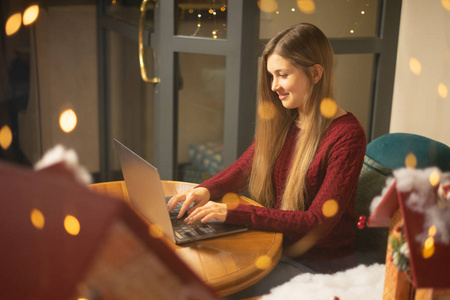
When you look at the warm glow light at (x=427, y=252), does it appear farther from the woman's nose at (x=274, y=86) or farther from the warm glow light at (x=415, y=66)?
the warm glow light at (x=415, y=66)

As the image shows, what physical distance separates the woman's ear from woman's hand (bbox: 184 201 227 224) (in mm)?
475

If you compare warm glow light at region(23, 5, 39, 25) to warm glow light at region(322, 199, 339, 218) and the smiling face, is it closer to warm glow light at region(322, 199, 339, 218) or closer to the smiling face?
the smiling face

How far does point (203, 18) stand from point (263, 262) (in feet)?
4.69

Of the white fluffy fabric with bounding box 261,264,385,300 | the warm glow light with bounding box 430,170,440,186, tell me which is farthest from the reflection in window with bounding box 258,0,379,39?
the warm glow light with bounding box 430,170,440,186

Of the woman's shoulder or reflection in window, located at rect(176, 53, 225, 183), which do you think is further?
reflection in window, located at rect(176, 53, 225, 183)

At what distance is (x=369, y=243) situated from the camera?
1.50 meters

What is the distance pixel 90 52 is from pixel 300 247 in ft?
7.11

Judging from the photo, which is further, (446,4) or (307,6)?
(307,6)

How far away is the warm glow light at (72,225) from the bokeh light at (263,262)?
2.32ft

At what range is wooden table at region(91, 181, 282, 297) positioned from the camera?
40.3 inches

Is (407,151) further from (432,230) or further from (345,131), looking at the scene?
(432,230)

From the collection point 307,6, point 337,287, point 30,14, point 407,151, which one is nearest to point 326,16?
point 307,6

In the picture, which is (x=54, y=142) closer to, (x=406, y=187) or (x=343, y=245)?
(x=343, y=245)

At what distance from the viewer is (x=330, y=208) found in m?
1.33
